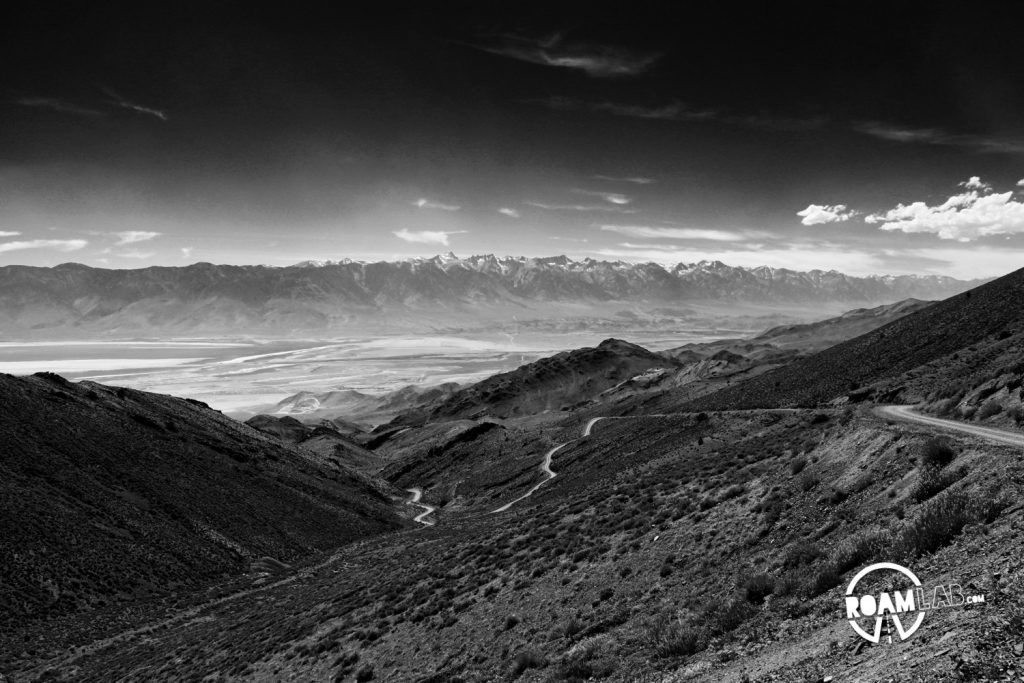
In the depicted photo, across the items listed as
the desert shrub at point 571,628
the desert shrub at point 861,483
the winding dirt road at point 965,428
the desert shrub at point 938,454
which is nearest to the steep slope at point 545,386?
the winding dirt road at point 965,428

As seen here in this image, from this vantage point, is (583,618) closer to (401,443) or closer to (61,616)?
(61,616)

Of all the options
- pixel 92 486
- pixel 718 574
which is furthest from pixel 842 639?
pixel 92 486

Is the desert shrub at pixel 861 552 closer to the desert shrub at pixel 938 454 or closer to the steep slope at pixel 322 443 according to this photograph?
A: the desert shrub at pixel 938 454

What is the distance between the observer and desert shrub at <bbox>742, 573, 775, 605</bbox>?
10711mm

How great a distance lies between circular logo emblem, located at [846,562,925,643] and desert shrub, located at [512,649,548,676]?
6607 millimetres

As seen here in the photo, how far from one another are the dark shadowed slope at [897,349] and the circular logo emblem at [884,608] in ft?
139

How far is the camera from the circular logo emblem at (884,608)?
287 inches

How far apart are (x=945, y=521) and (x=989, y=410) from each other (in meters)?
15.9

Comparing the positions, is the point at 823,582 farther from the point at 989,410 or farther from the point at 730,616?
the point at 989,410

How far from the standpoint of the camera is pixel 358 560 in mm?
36906

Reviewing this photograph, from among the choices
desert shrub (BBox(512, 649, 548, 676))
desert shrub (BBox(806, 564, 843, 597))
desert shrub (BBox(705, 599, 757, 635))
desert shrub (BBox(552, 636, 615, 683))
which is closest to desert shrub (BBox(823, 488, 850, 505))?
desert shrub (BBox(806, 564, 843, 597))

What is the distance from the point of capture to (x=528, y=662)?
12312 mm

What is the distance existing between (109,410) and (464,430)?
51947mm

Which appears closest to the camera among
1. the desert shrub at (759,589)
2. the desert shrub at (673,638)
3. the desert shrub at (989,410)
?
the desert shrub at (673,638)
